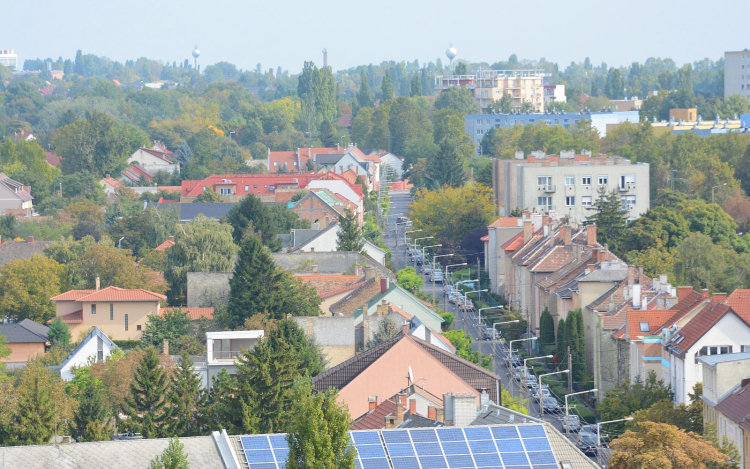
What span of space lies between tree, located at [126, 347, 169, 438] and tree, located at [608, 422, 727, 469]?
40.1ft

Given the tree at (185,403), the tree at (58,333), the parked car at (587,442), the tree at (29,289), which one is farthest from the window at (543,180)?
the tree at (185,403)

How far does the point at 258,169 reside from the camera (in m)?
142

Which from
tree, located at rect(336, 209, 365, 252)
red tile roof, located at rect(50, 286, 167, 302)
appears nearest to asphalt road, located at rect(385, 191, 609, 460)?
tree, located at rect(336, 209, 365, 252)

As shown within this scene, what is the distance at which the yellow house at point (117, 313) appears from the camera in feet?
210

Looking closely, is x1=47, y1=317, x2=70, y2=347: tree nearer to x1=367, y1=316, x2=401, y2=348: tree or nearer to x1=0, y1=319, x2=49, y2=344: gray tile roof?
x1=0, y1=319, x2=49, y2=344: gray tile roof

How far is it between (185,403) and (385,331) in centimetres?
1252

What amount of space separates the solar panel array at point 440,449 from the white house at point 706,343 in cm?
1664

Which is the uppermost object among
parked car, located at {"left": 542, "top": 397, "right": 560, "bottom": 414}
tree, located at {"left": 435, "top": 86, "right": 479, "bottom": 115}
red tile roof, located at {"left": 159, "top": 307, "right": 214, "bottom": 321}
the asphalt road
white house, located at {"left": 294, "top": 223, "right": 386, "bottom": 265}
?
tree, located at {"left": 435, "top": 86, "right": 479, "bottom": 115}

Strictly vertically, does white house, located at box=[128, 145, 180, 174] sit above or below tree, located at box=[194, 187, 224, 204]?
above

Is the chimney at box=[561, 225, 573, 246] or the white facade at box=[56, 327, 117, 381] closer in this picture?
the white facade at box=[56, 327, 117, 381]

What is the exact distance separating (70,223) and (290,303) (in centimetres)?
4685

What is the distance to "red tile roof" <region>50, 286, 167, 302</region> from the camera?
2525 inches

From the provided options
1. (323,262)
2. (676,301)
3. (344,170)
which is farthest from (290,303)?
(344,170)

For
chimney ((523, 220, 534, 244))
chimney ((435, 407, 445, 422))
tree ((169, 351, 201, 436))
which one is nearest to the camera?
chimney ((435, 407, 445, 422))
